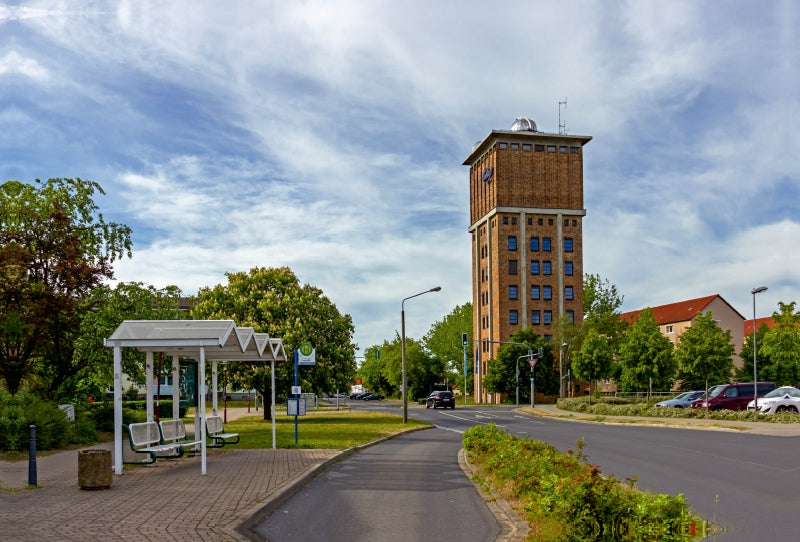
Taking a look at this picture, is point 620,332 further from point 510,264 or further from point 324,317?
point 324,317

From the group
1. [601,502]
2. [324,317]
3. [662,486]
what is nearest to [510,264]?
[324,317]

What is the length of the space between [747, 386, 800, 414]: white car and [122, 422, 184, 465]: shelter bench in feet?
91.7

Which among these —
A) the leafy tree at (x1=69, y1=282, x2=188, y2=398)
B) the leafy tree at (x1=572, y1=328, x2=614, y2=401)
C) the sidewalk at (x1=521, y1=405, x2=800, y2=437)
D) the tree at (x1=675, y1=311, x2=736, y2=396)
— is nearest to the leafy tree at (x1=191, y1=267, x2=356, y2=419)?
the leafy tree at (x1=69, y1=282, x2=188, y2=398)

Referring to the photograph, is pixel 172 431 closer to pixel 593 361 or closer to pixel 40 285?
pixel 40 285

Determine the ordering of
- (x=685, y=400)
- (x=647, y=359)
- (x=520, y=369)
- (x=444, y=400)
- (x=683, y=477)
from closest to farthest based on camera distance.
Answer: (x=683, y=477), (x=685, y=400), (x=647, y=359), (x=444, y=400), (x=520, y=369)

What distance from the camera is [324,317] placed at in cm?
4019

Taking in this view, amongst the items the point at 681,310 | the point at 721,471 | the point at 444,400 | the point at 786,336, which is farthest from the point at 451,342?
the point at 721,471

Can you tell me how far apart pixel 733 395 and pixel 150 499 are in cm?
3748

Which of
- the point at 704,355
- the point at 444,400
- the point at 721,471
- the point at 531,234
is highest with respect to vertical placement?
the point at 531,234

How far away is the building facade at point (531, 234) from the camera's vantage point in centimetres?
8356

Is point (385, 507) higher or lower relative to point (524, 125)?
lower

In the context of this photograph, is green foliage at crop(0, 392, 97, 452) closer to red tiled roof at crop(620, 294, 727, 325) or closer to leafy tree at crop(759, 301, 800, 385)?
leafy tree at crop(759, 301, 800, 385)

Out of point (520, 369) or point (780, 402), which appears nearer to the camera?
point (780, 402)

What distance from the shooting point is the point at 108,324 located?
25312 mm
